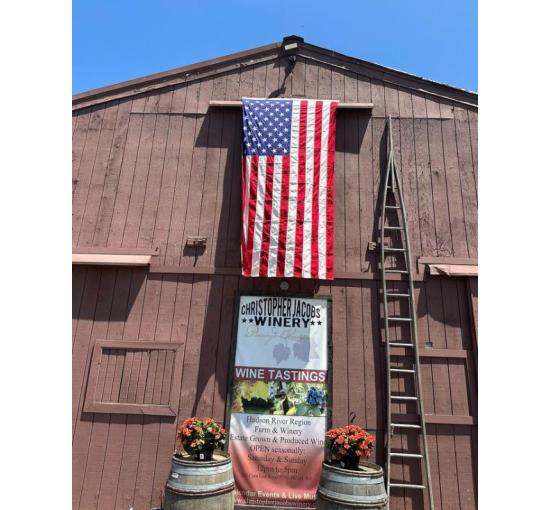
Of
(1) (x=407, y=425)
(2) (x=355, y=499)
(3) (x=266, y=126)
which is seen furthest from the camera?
(3) (x=266, y=126)

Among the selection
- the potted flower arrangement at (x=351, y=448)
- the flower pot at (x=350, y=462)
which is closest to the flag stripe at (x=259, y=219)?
the potted flower arrangement at (x=351, y=448)

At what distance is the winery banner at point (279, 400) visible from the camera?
609 cm

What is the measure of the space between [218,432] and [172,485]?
0.80m

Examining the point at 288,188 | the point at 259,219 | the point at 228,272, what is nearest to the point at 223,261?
the point at 228,272

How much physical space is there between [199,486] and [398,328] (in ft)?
11.9

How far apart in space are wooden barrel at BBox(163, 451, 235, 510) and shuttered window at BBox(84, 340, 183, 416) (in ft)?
4.12

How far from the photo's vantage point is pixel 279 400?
6332 millimetres

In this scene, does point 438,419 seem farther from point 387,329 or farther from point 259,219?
point 259,219

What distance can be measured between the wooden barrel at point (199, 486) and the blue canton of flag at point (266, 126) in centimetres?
489

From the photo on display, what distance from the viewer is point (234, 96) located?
26.0 ft

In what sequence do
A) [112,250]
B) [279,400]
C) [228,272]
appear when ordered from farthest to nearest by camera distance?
[112,250]
[228,272]
[279,400]

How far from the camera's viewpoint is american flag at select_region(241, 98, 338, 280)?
22.0 feet

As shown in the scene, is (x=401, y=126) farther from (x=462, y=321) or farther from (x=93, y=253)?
(x=93, y=253)

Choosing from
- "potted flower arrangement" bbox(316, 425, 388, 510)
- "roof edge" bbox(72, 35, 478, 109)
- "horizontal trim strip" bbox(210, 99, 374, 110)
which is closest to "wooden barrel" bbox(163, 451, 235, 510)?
"potted flower arrangement" bbox(316, 425, 388, 510)
